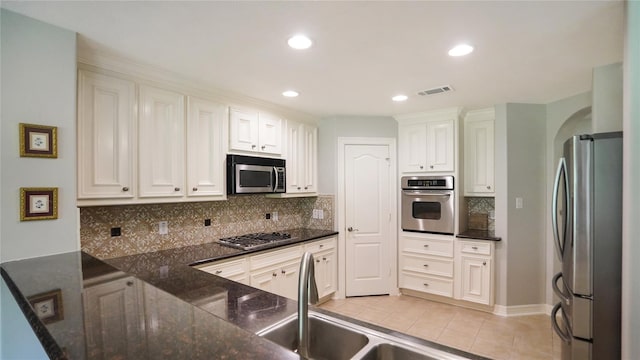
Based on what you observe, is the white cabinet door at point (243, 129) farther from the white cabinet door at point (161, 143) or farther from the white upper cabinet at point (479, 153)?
the white upper cabinet at point (479, 153)

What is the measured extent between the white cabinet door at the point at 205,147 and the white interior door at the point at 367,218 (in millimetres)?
1718

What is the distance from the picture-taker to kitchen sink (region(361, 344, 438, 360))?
1.06 meters

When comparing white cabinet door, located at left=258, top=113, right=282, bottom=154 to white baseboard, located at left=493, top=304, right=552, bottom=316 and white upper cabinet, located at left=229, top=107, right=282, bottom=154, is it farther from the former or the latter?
white baseboard, located at left=493, top=304, right=552, bottom=316

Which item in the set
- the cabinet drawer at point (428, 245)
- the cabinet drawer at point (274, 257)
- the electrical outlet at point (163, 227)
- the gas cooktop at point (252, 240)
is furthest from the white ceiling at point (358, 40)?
the cabinet drawer at point (428, 245)

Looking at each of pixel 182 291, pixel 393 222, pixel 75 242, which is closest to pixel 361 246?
pixel 393 222

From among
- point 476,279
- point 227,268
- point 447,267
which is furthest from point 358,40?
point 476,279

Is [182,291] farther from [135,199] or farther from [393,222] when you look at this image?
[393,222]

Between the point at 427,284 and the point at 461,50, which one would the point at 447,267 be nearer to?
the point at 427,284

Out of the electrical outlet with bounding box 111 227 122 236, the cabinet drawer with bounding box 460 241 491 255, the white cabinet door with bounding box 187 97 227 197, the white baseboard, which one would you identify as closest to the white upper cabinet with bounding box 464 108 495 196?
the cabinet drawer with bounding box 460 241 491 255

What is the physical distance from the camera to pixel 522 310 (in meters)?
3.42

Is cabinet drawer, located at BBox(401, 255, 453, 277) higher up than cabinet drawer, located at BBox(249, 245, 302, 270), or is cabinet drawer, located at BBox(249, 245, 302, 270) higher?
cabinet drawer, located at BBox(249, 245, 302, 270)

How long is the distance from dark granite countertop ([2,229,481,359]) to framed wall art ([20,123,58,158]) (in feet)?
1.86

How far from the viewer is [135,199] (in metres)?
2.27

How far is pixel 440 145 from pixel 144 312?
3.55 meters
